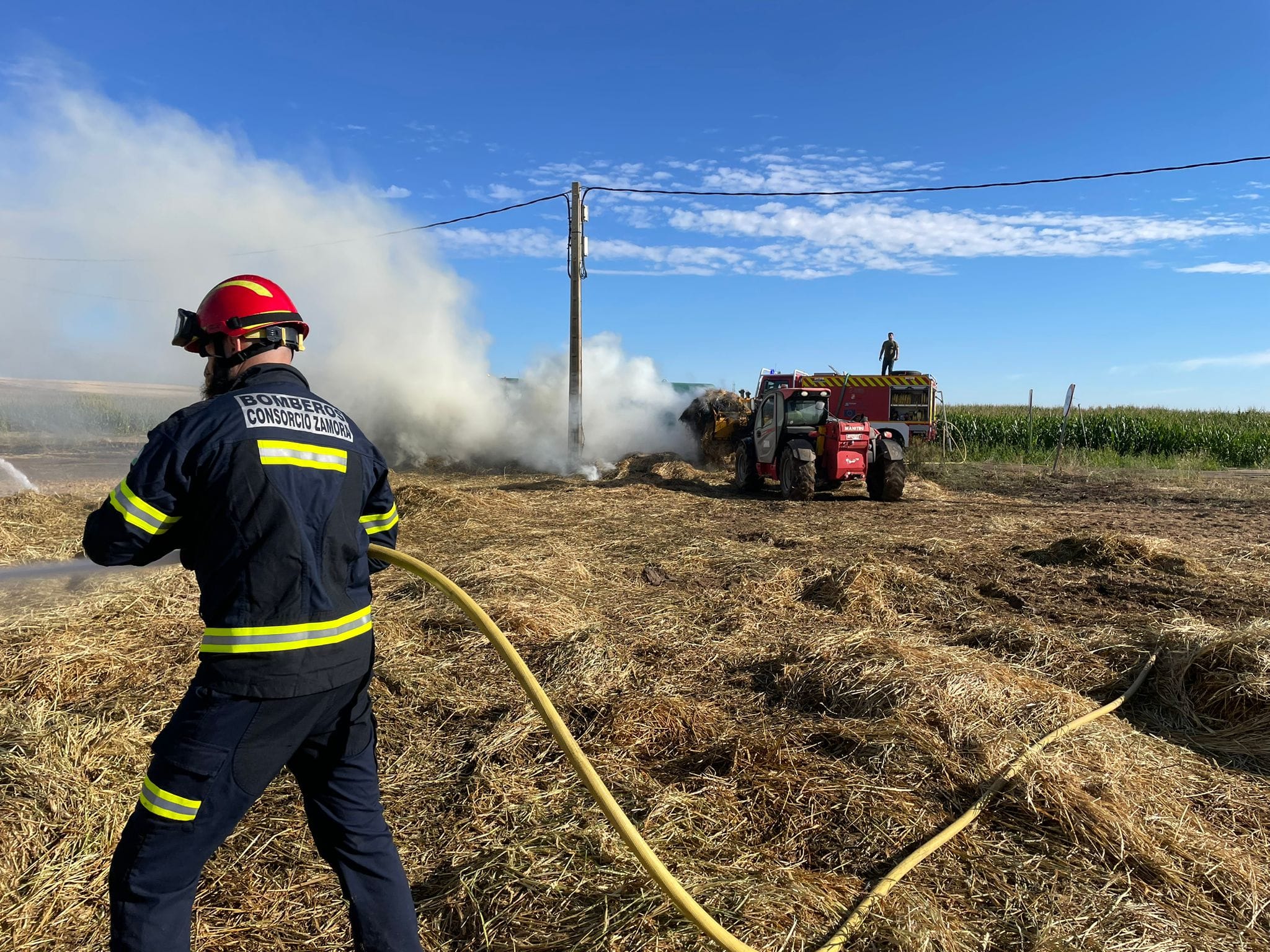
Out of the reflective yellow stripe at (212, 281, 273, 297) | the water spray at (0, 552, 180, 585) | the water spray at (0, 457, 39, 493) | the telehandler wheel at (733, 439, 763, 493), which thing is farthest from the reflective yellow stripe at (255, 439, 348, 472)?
the water spray at (0, 457, 39, 493)

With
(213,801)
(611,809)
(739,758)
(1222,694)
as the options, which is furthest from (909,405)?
(213,801)

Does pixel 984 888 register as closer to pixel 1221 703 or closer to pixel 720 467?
→ pixel 1221 703

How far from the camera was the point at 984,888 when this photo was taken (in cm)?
277

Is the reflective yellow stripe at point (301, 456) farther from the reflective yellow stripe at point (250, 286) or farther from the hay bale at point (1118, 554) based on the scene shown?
the hay bale at point (1118, 554)

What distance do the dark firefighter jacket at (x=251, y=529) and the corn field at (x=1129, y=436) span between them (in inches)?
837

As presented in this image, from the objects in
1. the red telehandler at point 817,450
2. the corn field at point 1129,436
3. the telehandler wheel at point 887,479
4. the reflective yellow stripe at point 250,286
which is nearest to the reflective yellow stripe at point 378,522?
the reflective yellow stripe at point 250,286

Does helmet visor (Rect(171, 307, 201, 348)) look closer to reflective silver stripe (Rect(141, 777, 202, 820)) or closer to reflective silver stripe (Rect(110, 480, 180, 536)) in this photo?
reflective silver stripe (Rect(110, 480, 180, 536))

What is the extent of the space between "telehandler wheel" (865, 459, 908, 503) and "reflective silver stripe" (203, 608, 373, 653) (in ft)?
39.1

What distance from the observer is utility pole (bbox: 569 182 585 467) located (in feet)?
54.0

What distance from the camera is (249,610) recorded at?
187 centimetres

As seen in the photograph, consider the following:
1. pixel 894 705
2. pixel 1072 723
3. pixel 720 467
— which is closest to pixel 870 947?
pixel 894 705

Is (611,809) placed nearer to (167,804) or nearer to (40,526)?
(167,804)

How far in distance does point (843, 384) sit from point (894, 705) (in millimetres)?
13272

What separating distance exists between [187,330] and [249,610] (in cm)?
84
